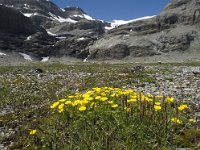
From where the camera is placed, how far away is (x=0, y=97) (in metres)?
26.2

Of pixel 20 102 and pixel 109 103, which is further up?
pixel 109 103

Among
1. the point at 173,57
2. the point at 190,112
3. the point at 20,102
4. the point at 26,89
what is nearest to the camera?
the point at 190,112

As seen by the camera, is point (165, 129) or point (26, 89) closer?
point (165, 129)

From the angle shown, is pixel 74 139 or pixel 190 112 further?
pixel 190 112

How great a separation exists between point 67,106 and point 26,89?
1818cm

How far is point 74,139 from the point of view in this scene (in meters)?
10.4

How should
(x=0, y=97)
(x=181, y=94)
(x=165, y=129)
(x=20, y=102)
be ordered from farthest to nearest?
(x=0, y=97)
(x=20, y=102)
(x=181, y=94)
(x=165, y=129)

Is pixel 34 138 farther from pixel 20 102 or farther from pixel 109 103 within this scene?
pixel 20 102

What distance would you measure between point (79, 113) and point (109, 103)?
1057mm

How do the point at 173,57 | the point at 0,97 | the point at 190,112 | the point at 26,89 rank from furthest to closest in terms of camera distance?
the point at 173,57
the point at 26,89
the point at 0,97
the point at 190,112

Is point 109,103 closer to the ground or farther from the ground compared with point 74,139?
farther from the ground

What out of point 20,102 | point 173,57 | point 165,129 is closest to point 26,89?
point 20,102

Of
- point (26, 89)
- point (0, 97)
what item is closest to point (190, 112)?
point (0, 97)

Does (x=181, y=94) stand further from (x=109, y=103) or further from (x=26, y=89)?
(x=26, y=89)
